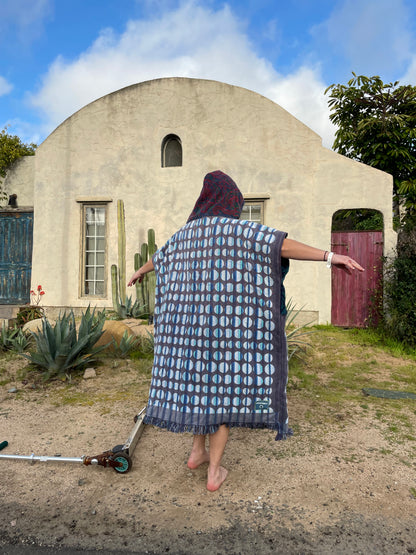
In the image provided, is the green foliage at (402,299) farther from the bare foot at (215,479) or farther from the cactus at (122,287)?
the bare foot at (215,479)

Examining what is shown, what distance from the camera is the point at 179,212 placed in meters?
7.52

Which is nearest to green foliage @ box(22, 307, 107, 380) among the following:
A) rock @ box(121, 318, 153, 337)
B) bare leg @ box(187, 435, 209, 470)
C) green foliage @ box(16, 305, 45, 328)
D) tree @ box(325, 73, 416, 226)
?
rock @ box(121, 318, 153, 337)

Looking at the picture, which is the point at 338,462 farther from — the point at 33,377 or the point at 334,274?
the point at 334,274

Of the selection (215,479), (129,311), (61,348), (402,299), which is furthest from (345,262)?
(129,311)

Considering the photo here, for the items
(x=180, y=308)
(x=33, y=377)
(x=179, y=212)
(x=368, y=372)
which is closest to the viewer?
(x=180, y=308)

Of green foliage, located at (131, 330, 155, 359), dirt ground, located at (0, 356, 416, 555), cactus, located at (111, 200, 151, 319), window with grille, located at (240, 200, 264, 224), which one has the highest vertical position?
window with grille, located at (240, 200, 264, 224)

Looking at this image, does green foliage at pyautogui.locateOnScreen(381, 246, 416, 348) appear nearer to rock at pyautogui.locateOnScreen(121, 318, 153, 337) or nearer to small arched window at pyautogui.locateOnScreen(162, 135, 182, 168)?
rock at pyautogui.locateOnScreen(121, 318, 153, 337)

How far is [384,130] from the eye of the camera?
8742mm

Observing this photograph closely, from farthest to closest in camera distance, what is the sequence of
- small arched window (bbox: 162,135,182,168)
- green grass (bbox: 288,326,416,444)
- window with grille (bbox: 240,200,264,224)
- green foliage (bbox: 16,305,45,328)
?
small arched window (bbox: 162,135,182,168) → window with grille (bbox: 240,200,264,224) → green foliage (bbox: 16,305,45,328) → green grass (bbox: 288,326,416,444)

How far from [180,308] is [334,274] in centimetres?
558

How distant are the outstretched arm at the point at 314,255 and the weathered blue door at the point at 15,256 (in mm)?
7745

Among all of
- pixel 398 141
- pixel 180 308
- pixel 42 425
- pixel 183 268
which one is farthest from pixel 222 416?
pixel 398 141

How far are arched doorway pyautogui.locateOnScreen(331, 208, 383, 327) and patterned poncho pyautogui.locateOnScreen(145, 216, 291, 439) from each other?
537 cm

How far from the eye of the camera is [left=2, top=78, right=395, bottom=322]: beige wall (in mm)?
6969
